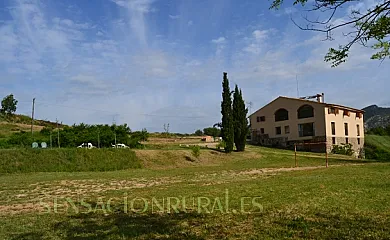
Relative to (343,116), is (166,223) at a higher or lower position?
lower

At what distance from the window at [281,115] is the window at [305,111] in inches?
91.6

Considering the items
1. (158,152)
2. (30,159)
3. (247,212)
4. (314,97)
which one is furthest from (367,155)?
(247,212)

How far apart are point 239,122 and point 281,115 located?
54.7 feet

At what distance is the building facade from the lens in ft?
153

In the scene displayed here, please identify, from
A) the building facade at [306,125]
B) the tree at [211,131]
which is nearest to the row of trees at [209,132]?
the tree at [211,131]

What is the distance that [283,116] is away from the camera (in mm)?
51438

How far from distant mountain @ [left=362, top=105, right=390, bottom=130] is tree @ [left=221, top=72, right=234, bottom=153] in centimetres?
5911

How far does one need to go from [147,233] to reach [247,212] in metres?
2.25

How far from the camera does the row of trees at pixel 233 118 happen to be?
3544 centimetres

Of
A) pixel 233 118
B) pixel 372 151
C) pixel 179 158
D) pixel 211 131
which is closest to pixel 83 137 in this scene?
pixel 179 158

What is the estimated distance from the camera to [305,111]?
4875cm

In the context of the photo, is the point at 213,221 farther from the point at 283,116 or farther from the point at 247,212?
the point at 283,116

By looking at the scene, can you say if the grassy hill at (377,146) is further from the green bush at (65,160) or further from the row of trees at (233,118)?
→ the green bush at (65,160)

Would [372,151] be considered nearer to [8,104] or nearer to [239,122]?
[239,122]
